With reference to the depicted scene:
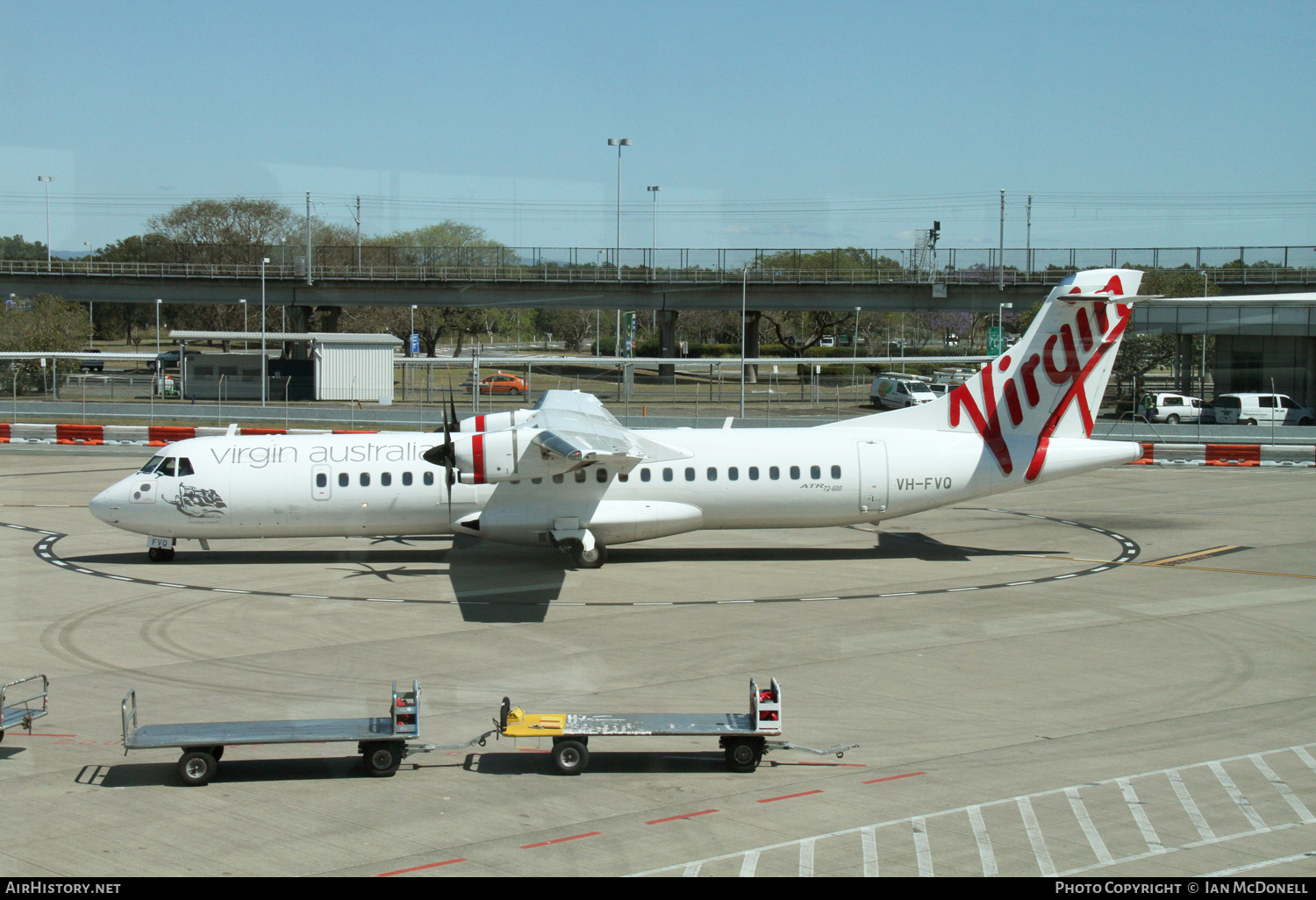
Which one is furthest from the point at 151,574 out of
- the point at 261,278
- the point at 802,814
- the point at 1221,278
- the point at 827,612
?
the point at 1221,278

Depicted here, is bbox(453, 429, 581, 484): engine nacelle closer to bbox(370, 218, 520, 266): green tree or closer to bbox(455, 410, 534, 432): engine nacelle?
bbox(455, 410, 534, 432): engine nacelle

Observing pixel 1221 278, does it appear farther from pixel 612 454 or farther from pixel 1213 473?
pixel 612 454

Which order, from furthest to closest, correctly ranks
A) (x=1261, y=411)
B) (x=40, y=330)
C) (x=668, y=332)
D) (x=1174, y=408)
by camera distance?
(x=668, y=332) → (x=40, y=330) → (x=1174, y=408) → (x=1261, y=411)

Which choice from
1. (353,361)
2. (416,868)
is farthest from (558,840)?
(353,361)

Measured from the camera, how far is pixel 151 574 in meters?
22.1

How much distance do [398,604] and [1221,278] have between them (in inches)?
2453

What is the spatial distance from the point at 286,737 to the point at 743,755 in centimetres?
495

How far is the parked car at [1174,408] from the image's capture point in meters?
49.7

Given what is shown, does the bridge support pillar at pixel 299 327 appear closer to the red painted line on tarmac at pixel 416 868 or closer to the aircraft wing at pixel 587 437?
the aircraft wing at pixel 587 437

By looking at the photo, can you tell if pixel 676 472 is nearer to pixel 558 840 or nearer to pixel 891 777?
pixel 891 777

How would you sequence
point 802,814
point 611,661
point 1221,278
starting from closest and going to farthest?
1. point 802,814
2. point 611,661
3. point 1221,278

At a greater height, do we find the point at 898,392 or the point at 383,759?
the point at 898,392

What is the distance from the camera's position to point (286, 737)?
11.1m

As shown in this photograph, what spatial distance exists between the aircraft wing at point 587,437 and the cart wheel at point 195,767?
8.70 meters
